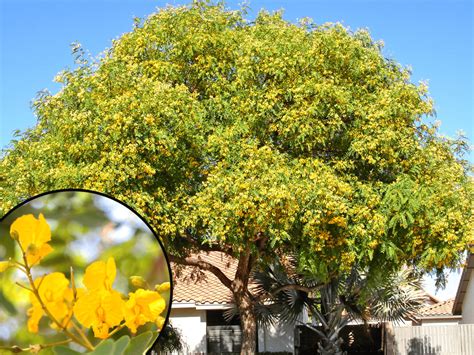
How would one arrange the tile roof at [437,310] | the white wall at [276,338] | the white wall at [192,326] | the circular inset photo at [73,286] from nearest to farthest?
the circular inset photo at [73,286] → the white wall at [192,326] → the white wall at [276,338] → the tile roof at [437,310]

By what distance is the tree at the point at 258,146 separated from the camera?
55.0 feet

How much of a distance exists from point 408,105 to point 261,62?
380 centimetres

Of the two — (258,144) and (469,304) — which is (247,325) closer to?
(258,144)

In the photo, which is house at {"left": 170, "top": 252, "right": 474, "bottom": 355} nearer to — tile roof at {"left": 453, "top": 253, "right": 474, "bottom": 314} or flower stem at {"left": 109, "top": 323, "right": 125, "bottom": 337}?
tile roof at {"left": 453, "top": 253, "right": 474, "bottom": 314}

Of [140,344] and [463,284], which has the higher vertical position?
[463,284]

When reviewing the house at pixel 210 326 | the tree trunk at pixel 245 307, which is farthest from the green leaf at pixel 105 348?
the house at pixel 210 326

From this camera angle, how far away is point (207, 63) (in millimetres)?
19328

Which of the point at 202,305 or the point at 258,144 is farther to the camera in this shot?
the point at 202,305

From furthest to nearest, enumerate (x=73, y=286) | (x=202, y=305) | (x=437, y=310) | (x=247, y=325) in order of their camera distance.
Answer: (x=437, y=310)
(x=202, y=305)
(x=247, y=325)
(x=73, y=286)

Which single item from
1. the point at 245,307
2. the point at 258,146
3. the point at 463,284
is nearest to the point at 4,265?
the point at 258,146

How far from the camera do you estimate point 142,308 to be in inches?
70.5

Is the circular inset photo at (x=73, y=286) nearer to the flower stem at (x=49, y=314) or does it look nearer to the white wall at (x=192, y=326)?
the flower stem at (x=49, y=314)

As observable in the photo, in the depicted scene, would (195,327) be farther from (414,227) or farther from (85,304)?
(85,304)

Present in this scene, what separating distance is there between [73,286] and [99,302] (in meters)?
0.07
